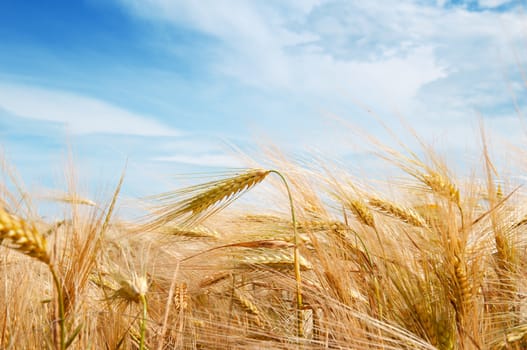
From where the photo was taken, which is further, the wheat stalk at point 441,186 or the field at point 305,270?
the wheat stalk at point 441,186

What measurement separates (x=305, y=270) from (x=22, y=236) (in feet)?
3.44

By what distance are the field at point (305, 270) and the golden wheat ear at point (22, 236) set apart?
252mm

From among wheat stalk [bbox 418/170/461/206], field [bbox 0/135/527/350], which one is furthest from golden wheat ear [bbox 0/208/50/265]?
wheat stalk [bbox 418/170/461/206]

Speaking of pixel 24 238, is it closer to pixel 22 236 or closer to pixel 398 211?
pixel 22 236

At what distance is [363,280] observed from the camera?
5.47 feet

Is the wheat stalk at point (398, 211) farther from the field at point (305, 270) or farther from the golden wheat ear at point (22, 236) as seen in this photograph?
the golden wheat ear at point (22, 236)

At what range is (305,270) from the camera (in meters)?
1.72

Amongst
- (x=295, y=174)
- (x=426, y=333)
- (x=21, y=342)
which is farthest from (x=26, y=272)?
(x=426, y=333)

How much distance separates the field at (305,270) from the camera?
→ 1.36m

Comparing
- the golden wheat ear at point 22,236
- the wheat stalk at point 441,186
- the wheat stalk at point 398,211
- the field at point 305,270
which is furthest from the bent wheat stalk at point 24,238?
the wheat stalk at point 398,211

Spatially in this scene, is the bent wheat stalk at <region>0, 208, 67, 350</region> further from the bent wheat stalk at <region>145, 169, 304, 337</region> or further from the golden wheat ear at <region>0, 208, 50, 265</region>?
the bent wheat stalk at <region>145, 169, 304, 337</region>

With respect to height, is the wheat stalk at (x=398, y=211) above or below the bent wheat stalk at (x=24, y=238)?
above

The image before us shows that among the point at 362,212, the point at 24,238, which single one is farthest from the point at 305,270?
the point at 24,238

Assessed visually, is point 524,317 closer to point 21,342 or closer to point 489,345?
point 489,345
